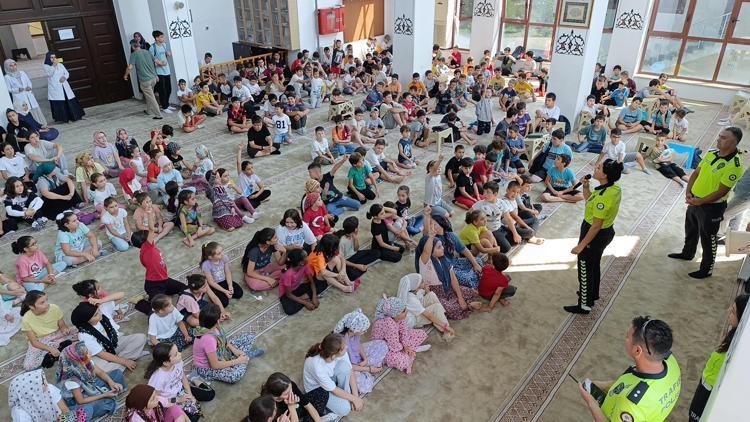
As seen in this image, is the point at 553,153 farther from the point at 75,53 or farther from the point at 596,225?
the point at 75,53

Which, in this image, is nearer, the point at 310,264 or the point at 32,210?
the point at 310,264

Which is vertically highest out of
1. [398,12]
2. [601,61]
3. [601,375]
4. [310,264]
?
[398,12]

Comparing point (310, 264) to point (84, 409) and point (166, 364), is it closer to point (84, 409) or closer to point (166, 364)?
point (166, 364)

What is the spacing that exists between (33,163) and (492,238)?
653 cm

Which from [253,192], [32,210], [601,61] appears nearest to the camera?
[32,210]

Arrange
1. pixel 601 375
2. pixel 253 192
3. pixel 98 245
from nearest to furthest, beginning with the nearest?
pixel 601 375 < pixel 98 245 < pixel 253 192

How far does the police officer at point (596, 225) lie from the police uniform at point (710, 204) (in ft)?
4.36

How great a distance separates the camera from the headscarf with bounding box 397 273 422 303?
4.77m

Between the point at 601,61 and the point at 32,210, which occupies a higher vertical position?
the point at 601,61

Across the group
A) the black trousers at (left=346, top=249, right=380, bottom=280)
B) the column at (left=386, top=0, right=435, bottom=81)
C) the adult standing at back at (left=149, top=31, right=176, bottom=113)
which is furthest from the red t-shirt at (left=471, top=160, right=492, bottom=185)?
the adult standing at back at (left=149, top=31, right=176, bottom=113)

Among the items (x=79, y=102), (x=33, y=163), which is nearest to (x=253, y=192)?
(x=33, y=163)

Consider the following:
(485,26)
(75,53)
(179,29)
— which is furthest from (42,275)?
(485,26)

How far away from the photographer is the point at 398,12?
12.6m

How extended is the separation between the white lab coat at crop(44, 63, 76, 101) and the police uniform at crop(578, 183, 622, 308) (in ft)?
33.4
